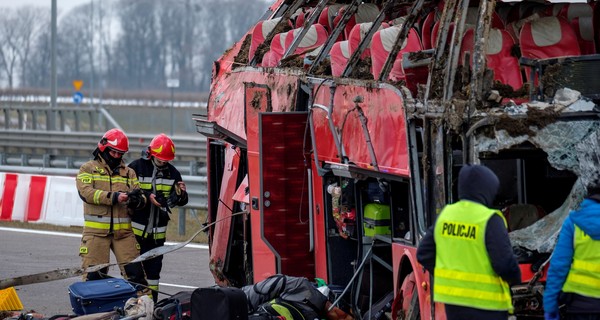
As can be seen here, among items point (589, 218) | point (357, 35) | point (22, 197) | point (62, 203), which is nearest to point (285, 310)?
point (357, 35)

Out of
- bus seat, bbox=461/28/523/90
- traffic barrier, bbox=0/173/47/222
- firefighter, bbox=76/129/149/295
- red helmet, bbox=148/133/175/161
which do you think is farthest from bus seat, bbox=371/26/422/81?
traffic barrier, bbox=0/173/47/222

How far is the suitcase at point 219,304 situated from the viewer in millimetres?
8289

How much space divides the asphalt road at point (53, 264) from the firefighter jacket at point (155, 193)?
102 cm

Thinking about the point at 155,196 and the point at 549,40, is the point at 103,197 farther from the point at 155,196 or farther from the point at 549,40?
the point at 549,40

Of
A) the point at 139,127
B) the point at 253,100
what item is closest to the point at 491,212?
the point at 253,100

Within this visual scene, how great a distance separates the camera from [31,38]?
88562 millimetres

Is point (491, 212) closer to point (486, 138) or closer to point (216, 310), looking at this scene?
point (486, 138)

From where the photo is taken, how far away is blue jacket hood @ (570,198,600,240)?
633cm

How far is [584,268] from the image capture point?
644 cm

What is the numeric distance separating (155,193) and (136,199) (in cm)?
41

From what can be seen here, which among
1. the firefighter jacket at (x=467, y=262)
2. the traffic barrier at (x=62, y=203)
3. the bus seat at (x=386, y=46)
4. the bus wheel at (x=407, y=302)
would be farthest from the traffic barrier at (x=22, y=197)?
the firefighter jacket at (x=467, y=262)

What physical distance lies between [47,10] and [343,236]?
291 ft

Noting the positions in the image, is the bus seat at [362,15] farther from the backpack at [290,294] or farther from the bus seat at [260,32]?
the backpack at [290,294]

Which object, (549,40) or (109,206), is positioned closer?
(549,40)
